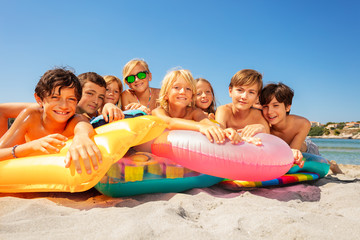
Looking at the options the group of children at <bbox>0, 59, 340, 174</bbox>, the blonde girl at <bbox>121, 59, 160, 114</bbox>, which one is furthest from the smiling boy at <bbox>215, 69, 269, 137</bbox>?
the blonde girl at <bbox>121, 59, 160, 114</bbox>

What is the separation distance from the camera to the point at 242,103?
339cm

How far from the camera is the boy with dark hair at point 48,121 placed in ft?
7.30

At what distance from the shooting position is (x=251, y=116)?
3.51 metres

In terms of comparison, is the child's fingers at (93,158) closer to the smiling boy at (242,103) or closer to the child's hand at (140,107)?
the child's hand at (140,107)

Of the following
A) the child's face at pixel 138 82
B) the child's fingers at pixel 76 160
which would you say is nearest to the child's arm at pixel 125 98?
the child's face at pixel 138 82

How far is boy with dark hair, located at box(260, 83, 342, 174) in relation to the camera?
3502 mm

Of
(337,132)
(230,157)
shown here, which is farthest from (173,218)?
(337,132)

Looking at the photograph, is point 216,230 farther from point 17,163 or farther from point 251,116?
point 251,116

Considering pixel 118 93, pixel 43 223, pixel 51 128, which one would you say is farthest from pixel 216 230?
pixel 118 93

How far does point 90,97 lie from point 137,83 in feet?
2.98

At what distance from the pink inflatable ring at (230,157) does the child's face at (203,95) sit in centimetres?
198

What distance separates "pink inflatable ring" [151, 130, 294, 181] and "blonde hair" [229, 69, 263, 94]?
3.54 feet

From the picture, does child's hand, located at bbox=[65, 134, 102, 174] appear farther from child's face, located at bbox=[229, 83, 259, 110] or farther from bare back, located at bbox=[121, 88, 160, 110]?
bare back, located at bbox=[121, 88, 160, 110]

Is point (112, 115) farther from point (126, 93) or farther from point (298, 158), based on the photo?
point (298, 158)
